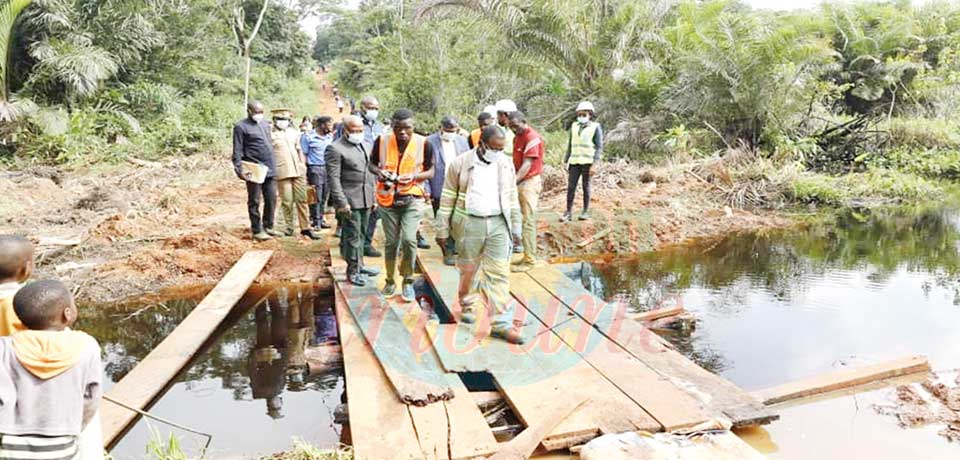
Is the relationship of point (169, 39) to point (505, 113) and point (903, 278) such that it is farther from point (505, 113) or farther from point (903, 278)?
point (903, 278)

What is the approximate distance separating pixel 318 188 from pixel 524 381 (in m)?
5.16

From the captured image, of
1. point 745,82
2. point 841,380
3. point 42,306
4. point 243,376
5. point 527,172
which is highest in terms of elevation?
point 745,82

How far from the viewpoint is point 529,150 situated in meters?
6.94

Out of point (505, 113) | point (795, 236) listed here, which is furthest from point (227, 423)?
point (795, 236)

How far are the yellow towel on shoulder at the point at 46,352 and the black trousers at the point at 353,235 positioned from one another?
347 centimetres

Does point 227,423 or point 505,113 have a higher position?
point 505,113

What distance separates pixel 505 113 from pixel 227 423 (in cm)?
410

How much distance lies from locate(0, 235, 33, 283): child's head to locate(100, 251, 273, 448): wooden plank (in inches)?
57.6

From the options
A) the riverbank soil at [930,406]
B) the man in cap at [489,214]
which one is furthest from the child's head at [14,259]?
the riverbank soil at [930,406]

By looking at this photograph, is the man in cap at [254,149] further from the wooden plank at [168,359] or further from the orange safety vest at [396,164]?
the orange safety vest at [396,164]

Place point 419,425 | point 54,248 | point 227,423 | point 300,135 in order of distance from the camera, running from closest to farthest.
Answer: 1. point 419,425
2. point 227,423
3. point 54,248
4. point 300,135

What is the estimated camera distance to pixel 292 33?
32.3 meters

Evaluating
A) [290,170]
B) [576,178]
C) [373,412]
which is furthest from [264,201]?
[373,412]

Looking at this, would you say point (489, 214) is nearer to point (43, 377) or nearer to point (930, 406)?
point (43, 377)
